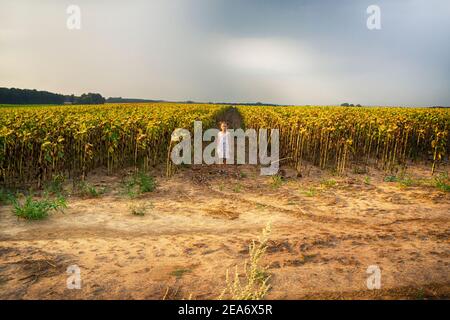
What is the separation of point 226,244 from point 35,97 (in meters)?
96.8

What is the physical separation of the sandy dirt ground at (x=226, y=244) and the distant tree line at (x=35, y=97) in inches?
3326

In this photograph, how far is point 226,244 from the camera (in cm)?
577

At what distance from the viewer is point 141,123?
12875 mm

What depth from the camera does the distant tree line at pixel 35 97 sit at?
79125mm

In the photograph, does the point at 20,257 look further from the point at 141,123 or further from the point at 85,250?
the point at 141,123

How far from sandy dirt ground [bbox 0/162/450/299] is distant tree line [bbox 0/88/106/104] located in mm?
84478

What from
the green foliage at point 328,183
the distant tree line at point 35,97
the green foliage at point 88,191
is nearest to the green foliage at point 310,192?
the green foliage at point 328,183

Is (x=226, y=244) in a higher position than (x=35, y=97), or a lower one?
lower

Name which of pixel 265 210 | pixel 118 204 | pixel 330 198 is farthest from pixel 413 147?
pixel 118 204

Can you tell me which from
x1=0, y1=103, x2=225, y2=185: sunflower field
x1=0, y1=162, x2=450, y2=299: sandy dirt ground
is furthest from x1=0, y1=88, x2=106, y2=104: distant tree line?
x1=0, y1=162, x2=450, y2=299: sandy dirt ground

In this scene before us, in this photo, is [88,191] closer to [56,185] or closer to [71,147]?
[56,185]

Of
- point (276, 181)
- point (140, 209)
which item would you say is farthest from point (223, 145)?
point (140, 209)

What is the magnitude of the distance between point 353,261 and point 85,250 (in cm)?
417

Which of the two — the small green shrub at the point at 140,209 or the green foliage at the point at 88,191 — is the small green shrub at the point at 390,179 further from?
the green foliage at the point at 88,191
